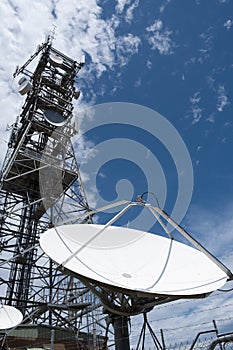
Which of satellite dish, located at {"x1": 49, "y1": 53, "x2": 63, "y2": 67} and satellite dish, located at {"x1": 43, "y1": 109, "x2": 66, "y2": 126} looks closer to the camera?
satellite dish, located at {"x1": 43, "y1": 109, "x2": 66, "y2": 126}

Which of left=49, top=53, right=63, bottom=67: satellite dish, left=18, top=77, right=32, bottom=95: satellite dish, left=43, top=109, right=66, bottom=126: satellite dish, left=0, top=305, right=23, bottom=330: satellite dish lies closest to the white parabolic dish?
left=0, top=305, right=23, bottom=330: satellite dish

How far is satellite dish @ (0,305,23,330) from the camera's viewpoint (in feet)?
41.7

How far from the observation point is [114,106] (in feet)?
39.8

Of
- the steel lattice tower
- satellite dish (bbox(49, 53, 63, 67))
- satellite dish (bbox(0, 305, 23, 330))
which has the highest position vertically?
satellite dish (bbox(49, 53, 63, 67))

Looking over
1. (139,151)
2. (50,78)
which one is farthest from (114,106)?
(50,78)

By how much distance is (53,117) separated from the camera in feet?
81.8

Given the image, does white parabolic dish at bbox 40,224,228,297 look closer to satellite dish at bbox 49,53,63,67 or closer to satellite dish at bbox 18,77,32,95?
satellite dish at bbox 18,77,32,95

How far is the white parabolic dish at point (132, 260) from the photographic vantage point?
7.59 m

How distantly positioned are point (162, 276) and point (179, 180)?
9.36ft

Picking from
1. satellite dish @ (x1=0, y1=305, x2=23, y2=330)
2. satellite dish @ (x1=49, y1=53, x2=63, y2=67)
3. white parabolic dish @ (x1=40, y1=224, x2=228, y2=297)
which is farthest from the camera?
satellite dish @ (x1=49, y1=53, x2=63, y2=67)

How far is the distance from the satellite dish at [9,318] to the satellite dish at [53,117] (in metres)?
14.8

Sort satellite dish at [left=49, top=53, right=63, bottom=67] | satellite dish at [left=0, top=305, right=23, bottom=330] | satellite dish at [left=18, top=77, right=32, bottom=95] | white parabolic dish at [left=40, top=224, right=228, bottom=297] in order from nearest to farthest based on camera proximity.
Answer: white parabolic dish at [left=40, top=224, right=228, bottom=297]
satellite dish at [left=0, top=305, right=23, bottom=330]
satellite dish at [left=18, top=77, right=32, bottom=95]
satellite dish at [left=49, top=53, right=63, bottom=67]

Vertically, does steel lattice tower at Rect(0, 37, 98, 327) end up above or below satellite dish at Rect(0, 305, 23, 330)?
above

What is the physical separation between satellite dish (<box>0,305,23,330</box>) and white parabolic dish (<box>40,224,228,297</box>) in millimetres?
5982
